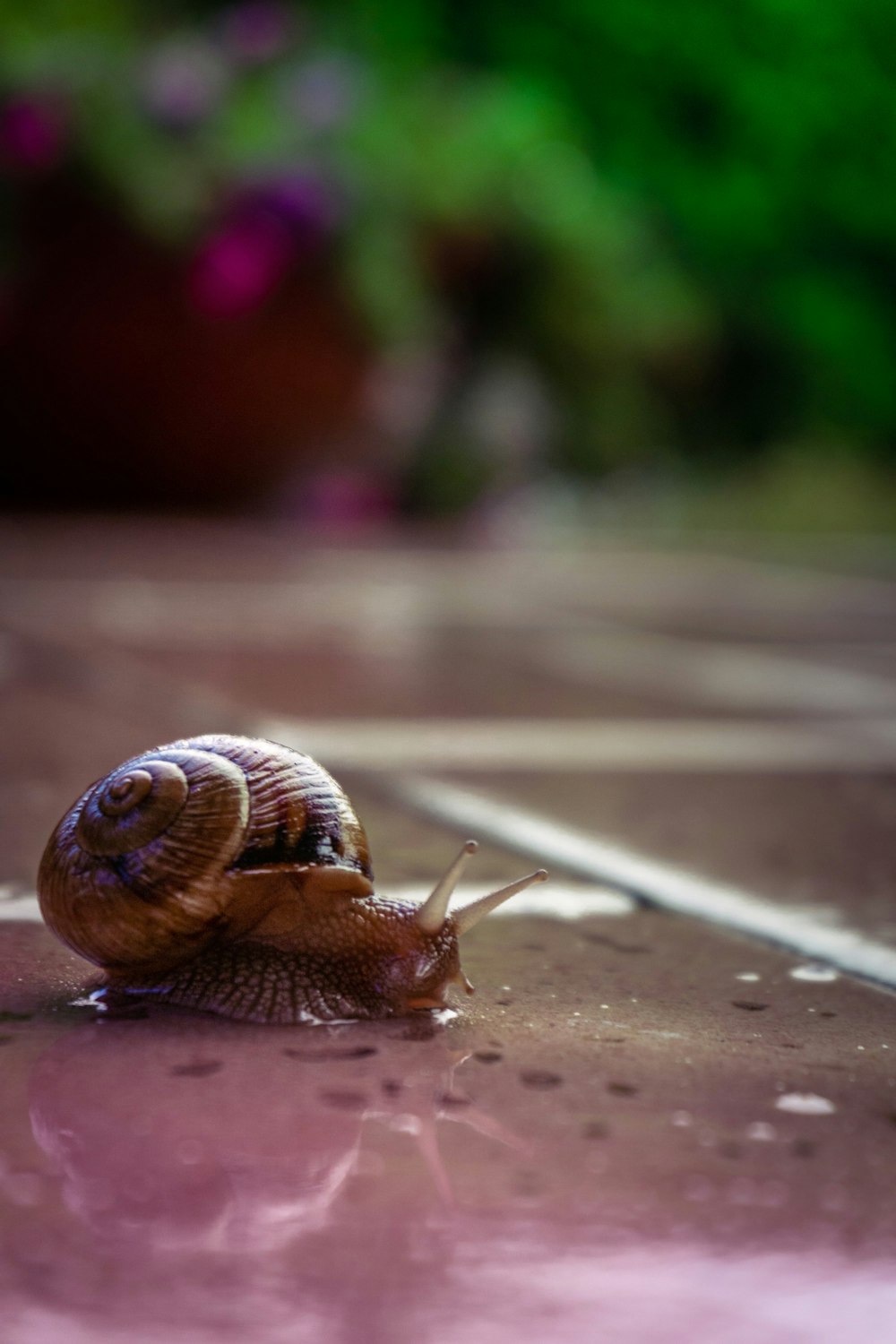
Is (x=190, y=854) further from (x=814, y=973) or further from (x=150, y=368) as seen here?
(x=150, y=368)

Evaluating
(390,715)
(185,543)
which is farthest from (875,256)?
(390,715)

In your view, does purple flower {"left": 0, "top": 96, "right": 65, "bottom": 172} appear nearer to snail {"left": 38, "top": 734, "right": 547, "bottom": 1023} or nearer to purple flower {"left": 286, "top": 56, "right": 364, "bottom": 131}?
purple flower {"left": 286, "top": 56, "right": 364, "bottom": 131}

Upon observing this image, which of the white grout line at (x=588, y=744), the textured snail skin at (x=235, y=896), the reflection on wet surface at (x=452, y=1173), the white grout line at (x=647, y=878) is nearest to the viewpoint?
the reflection on wet surface at (x=452, y=1173)

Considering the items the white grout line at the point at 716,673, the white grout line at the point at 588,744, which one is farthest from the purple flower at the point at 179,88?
the white grout line at the point at 588,744

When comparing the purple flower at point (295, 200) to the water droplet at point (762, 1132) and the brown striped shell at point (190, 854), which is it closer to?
the brown striped shell at point (190, 854)

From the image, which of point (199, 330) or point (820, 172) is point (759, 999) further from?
point (820, 172)

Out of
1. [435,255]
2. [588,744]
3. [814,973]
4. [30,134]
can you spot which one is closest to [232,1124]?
[814,973]
